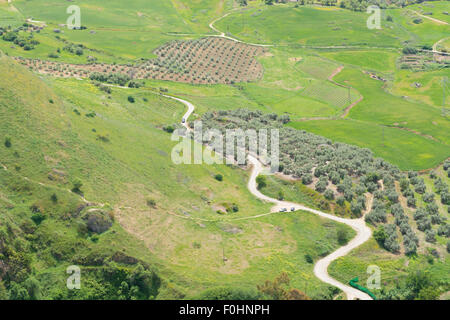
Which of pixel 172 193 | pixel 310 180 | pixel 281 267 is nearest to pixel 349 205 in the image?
pixel 310 180

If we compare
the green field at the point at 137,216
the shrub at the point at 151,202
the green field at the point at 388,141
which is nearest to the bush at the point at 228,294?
the green field at the point at 137,216

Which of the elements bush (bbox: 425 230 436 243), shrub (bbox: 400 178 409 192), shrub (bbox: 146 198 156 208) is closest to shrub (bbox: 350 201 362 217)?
bush (bbox: 425 230 436 243)

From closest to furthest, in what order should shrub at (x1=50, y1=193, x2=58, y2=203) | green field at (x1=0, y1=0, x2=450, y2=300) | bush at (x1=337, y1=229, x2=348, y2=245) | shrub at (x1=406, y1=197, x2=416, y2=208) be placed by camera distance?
green field at (x1=0, y1=0, x2=450, y2=300) → shrub at (x1=50, y1=193, x2=58, y2=203) → bush at (x1=337, y1=229, x2=348, y2=245) → shrub at (x1=406, y1=197, x2=416, y2=208)

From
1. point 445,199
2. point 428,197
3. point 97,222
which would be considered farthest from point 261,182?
point 97,222

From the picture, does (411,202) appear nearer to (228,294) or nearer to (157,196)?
(157,196)

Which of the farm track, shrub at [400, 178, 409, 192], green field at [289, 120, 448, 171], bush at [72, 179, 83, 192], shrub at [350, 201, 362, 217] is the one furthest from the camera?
green field at [289, 120, 448, 171]

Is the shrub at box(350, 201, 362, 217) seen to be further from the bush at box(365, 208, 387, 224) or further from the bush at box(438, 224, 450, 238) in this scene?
the bush at box(438, 224, 450, 238)

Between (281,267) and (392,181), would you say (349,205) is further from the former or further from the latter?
(281,267)

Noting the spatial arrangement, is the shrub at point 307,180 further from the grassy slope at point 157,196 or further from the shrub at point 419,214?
the shrub at point 419,214
